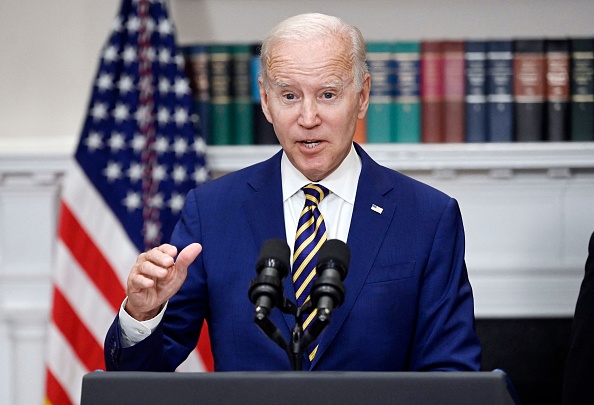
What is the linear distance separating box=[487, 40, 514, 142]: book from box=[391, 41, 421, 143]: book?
254 mm

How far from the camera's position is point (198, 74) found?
329cm

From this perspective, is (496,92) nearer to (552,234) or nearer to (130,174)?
(552,234)

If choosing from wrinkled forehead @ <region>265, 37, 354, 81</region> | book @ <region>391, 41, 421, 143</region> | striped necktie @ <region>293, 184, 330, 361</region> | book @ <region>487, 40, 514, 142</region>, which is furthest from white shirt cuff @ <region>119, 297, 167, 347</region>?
book @ <region>487, 40, 514, 142</region>

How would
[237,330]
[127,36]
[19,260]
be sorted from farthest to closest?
1. [19,260]
2. [127,36]
3. [237,330]

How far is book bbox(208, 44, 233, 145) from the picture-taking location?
10.8 ft

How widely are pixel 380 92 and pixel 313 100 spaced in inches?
55.0

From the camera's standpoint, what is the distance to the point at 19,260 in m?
3.44

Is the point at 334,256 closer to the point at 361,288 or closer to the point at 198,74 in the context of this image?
the point at 361,288

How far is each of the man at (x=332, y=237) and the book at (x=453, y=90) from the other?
4.15 feet

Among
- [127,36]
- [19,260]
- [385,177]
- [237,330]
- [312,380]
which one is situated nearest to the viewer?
[312,380]

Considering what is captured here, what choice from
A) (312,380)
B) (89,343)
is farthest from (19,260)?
(312,380)

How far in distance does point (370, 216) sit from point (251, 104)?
1.43 meters

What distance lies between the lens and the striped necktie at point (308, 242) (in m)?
1.92

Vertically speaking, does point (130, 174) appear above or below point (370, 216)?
below
